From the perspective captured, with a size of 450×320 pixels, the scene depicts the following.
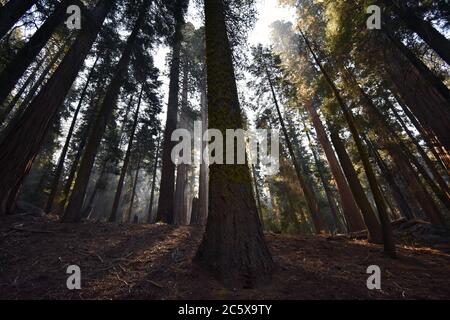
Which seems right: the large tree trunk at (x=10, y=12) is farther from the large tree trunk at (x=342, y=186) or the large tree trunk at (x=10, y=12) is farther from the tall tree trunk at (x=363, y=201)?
the large tree trunk at (x=342, y=186)

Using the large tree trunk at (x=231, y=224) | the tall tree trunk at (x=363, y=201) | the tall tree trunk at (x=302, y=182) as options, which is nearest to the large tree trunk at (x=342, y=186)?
the tall tree trunk at (x=302, y=182)

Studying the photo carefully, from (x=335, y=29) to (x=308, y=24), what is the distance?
1.96 m

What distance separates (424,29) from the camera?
5270mm

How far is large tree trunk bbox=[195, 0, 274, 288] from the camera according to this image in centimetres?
307

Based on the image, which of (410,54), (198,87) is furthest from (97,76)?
(410,54)

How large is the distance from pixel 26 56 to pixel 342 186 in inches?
509

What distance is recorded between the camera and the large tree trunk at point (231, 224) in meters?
3.07

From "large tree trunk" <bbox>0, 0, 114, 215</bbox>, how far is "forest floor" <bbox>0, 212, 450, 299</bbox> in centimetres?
109

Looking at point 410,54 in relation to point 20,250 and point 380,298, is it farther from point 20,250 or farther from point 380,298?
point 20,250

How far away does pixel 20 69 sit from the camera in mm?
5590

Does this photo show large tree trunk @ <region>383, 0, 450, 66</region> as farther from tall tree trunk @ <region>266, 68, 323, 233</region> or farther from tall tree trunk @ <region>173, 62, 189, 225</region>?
tall tree trunk @ <region>173, 62, 189, 225</region>

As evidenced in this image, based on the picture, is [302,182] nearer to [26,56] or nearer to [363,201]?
[363,201]

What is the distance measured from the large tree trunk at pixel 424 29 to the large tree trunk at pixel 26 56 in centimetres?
912

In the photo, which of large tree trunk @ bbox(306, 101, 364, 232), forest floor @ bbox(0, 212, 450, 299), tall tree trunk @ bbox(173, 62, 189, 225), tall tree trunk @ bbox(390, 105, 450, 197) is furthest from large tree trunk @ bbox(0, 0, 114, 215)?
tall tree trunk @ bbox(390, 105, 450, 197)
